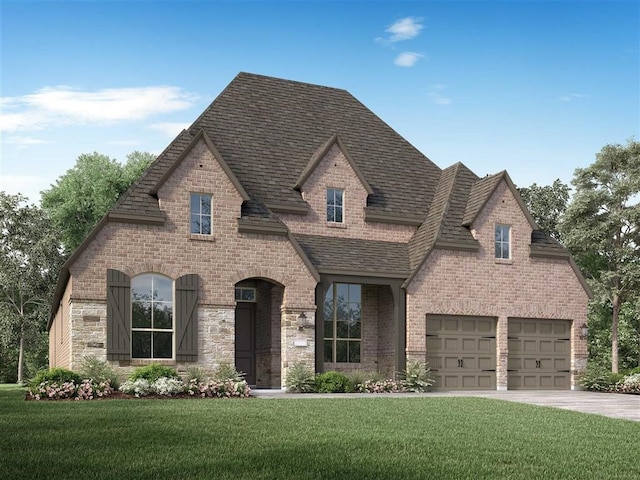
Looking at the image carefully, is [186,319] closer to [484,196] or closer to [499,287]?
[499,287]

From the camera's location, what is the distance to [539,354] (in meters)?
28.5

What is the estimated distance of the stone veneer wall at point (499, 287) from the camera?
26625 millimetres

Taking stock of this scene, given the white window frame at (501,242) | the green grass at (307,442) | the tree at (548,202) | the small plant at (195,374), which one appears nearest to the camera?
the green grass at (307,442)

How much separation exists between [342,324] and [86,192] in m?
29.7

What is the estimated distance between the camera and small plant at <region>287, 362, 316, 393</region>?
23.7 metres

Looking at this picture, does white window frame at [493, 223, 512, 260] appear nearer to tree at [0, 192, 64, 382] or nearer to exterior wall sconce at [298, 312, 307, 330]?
exterior wall sconce at [298, 312, 307, 330]

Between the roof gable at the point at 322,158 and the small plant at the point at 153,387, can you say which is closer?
the small plant at the point at 153,387

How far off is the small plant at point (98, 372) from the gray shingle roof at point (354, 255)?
728 centimetres

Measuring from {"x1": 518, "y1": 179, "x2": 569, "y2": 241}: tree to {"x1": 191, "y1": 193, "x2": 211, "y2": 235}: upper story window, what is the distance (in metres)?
30.8

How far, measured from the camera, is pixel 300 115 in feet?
97.8

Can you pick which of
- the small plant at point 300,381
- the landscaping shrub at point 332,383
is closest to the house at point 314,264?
the small plant at point 300,381

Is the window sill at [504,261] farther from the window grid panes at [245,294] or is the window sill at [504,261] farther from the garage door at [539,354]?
the window grid panes at [245,294]

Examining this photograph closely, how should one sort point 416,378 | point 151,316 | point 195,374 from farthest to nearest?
point 416,378, point 151,316, point 195,374

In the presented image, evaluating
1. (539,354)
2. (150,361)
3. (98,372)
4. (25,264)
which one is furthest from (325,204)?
(25,264)
